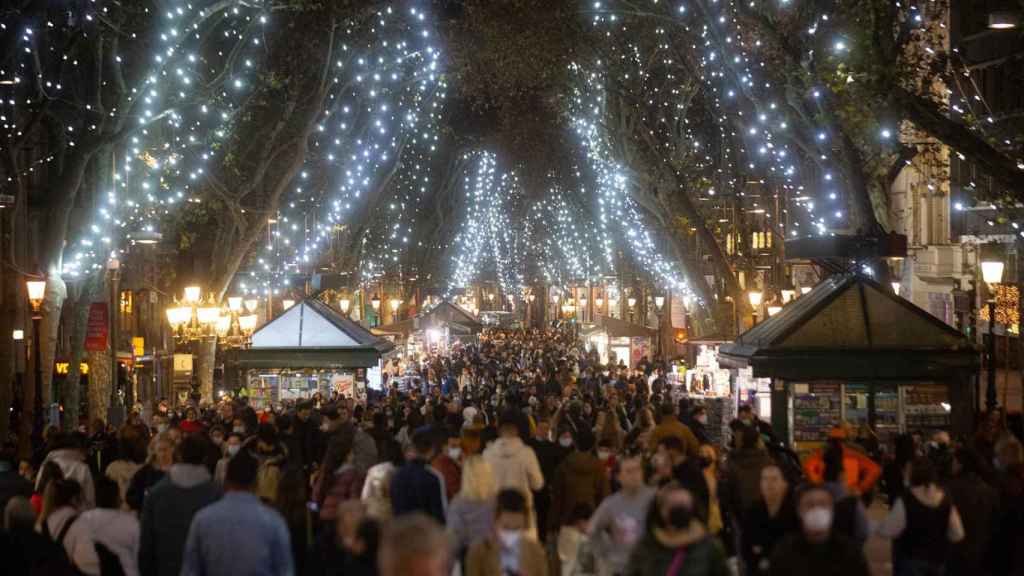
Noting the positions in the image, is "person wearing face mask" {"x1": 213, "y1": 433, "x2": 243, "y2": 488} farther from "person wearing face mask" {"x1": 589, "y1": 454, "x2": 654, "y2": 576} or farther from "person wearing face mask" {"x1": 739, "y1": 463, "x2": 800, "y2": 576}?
"person wearing face mask" {"x1": 739, "y1": 463, "x2": 800, "y2": 576}

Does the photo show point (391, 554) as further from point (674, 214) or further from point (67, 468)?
point (674, 214)

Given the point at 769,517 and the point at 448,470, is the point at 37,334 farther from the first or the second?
the point at 769,517

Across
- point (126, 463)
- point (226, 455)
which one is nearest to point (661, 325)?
point (226, 455)

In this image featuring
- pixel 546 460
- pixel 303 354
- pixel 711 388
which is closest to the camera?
pixel 546 460

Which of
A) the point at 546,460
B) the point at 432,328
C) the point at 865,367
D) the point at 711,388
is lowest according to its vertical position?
the point at 546,460

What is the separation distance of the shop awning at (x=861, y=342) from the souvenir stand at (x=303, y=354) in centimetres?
947

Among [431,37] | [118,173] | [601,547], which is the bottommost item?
[601,547]

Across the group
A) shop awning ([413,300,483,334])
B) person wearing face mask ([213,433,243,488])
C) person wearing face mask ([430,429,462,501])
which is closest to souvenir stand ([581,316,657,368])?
shop awning ([413,300,483,334])

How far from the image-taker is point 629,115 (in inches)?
1703

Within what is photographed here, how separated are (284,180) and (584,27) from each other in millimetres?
9730

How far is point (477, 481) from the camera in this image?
10500mm

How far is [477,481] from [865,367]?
10.7 m

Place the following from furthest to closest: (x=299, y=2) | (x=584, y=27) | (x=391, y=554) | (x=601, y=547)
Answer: (x=584, y=27) → (x=299, y=2) → (x=601, y=547) → (x=391, y=554)

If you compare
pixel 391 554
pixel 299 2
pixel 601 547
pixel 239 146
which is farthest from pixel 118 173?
pixel 391 554
